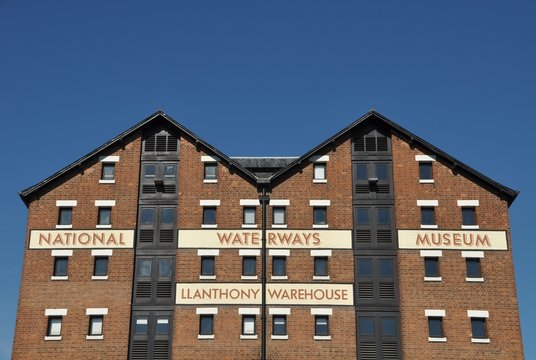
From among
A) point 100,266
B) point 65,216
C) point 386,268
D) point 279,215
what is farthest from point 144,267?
point 386,268

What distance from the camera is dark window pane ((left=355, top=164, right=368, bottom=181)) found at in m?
47.1

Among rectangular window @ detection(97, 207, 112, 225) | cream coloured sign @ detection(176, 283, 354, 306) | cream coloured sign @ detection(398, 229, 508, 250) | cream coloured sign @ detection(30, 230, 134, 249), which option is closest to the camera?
cream coloured sign @ detection(176, 283, 354, 306)

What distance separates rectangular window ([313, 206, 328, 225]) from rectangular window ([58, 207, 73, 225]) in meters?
13.7

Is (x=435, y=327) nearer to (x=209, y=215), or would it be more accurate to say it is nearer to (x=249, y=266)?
(x=249, y=266)

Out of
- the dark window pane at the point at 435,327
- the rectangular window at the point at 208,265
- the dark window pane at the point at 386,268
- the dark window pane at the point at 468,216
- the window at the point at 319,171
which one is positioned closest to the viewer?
the dark window pane at the point at 435,327

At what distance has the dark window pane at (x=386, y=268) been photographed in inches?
1769

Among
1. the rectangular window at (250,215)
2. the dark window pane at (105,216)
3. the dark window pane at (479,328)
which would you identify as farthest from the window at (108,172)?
the dark window pane at (479,328)

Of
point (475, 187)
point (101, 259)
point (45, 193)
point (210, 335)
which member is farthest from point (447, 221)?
point (45, 193)

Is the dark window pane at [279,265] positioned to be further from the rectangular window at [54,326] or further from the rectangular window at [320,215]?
the rectangular window at [54,326]

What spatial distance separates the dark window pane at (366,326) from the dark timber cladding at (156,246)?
1009 cm

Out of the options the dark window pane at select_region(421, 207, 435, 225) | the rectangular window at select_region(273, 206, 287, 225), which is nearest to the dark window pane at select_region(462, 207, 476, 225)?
the dark window pane at select_region(421, 207, 435, 225)

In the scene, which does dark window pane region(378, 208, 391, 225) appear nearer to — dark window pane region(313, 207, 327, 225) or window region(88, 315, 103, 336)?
dark window pane region(313, 207, 327, 225)

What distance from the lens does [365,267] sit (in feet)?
148

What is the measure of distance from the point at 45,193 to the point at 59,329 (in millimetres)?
7912
